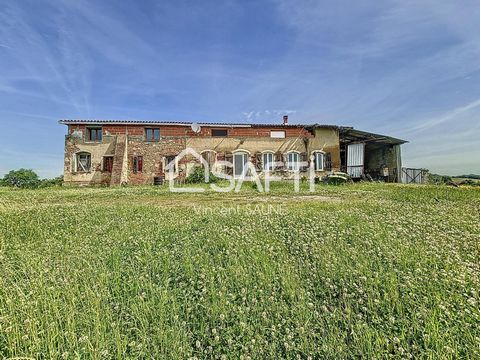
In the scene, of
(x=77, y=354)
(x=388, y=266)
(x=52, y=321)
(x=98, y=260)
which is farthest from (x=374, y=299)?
(x=98, y=260)

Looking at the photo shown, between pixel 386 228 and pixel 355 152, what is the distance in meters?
26.0

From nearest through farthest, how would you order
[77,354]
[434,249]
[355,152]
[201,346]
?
[77,354]
[201,346]
[434,249]
[355,152]

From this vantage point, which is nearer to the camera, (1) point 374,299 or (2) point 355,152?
(1) point 374,299

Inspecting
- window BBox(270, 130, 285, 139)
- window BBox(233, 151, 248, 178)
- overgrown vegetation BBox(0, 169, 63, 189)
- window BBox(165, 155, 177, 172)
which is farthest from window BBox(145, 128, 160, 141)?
window BBox(270, 130, 285, 139)

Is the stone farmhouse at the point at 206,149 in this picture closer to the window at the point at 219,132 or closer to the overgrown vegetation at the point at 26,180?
the window at the point at 219,132

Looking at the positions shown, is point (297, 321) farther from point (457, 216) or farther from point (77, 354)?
point (457, 216)

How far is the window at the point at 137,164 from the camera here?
1107 inches

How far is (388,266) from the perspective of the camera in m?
3.85

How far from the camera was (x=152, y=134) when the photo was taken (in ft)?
94.6

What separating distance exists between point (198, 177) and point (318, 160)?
41.5ft

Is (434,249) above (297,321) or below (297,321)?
above

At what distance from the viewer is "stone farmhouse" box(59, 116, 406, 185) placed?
27.6 m

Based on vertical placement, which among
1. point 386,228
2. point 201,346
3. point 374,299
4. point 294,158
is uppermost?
point 294,158

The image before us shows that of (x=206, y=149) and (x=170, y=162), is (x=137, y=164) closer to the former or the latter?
(x=170, y=162)
